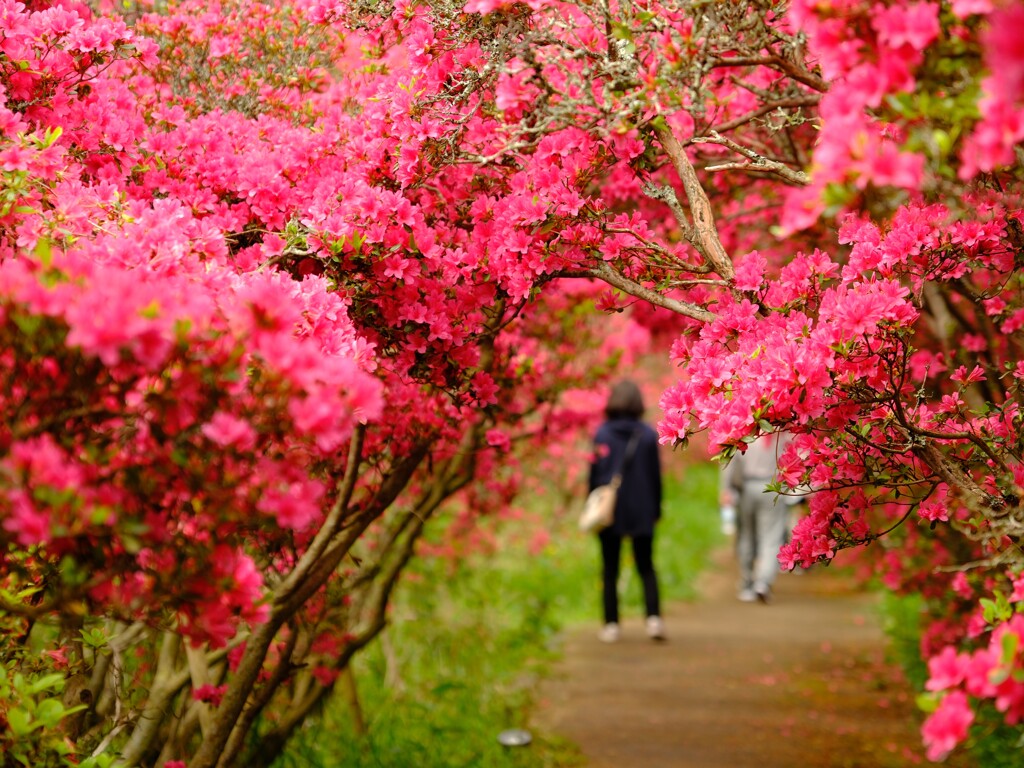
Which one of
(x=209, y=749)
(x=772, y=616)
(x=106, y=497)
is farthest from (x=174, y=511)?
(x=772, y=616)

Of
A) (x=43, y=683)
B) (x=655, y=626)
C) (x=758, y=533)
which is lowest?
(x=43, y=683)

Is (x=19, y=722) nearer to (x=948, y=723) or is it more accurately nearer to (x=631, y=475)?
(x=948, y=723)

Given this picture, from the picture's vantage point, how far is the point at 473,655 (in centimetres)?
790

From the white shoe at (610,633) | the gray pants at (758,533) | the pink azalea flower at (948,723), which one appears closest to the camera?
the pink azalea flower at (948,723)

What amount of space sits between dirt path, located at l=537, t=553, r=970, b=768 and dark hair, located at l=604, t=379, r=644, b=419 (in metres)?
1.93

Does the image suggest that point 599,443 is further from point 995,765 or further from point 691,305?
point 691,305

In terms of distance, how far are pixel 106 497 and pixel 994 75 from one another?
1.94 meters

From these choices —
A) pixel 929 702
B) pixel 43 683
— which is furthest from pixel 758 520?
pixel 43 683

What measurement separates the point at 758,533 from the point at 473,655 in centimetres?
350

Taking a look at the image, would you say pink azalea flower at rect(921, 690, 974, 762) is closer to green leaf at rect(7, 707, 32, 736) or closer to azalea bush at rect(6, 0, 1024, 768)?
azalea bush at rect(6, 0, 1024, 768)

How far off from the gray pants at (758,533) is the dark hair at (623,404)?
195 centimetres

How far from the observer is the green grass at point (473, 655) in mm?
5578

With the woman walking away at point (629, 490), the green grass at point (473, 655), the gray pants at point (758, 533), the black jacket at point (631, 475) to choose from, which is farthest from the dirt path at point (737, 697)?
the black jacket at point (631, 475)

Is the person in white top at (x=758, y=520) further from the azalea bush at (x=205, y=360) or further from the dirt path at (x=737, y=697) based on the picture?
the azalea bush at (x=205, y=360)
